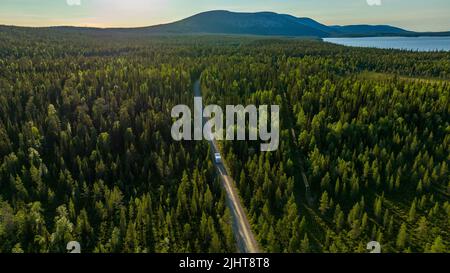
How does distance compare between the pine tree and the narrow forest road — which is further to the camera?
the narrow forest road

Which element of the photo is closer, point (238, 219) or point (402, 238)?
point (402, 238)

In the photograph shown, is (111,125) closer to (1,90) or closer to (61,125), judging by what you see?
(61,125)

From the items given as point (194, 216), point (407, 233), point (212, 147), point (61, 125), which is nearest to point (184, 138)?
point (212, 147)

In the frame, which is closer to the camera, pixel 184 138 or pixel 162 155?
pixel 162 155

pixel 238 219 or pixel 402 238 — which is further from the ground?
pixel 402 238

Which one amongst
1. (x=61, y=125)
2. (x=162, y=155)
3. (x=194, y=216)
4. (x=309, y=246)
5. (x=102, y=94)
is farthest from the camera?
(x=102, y=94)

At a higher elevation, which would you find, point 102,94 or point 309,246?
point 102,94

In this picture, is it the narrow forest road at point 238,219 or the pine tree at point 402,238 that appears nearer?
the pine tree at point 402,238
